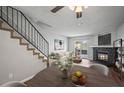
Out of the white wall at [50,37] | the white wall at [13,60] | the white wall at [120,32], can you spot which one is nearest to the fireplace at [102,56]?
the white wall at [120,32]

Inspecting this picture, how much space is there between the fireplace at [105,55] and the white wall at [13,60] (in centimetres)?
→ 241

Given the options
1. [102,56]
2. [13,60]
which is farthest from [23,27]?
[102,56]

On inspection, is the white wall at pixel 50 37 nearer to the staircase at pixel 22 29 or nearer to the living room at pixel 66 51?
the staircase at pixel 22 29

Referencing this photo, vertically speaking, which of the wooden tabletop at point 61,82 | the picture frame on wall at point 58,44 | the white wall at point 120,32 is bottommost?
the wooden tabletop at point 61,82

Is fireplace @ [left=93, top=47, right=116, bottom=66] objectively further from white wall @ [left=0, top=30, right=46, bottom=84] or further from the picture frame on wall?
the picture frame on wall

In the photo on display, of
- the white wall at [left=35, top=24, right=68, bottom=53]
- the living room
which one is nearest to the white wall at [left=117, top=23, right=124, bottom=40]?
the living room

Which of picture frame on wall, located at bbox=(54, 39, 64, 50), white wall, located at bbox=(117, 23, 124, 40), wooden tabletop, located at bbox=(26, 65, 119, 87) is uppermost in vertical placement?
white wall, located at bbox=(117, 23, 124, 40)

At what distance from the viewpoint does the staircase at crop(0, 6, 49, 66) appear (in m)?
2.35

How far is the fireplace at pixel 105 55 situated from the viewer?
11.7ft

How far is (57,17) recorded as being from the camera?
304 centimetres

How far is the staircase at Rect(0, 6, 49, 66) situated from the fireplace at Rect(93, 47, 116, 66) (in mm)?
2008

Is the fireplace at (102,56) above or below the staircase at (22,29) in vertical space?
below
